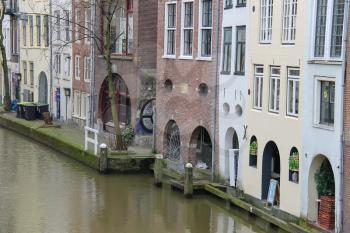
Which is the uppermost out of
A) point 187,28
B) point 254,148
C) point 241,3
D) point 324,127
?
point 241,3

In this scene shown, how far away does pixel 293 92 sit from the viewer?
68.0ft

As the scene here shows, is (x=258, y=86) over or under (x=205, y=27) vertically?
under

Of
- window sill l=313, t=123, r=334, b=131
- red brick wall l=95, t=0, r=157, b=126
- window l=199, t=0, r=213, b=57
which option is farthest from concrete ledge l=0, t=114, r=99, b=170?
window sill l=313, t=123, r=334, b=131

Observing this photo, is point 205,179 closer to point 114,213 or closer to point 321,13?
point 114,213

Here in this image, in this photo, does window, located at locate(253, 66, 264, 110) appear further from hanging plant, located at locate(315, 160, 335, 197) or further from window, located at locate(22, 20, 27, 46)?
window, located at locate(22, 20, 27, 46)

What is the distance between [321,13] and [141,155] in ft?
42.6

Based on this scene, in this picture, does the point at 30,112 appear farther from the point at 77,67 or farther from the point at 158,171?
the point at 158,171

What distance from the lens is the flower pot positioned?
18.8m

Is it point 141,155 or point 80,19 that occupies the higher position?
point 80,19

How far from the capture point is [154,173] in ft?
91.7

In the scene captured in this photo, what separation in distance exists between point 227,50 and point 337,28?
24.0 feet

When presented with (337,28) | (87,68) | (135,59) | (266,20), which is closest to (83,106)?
(87,68)

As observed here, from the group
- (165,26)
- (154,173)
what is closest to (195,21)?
(165,26)

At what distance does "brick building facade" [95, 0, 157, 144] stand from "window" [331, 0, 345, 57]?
15.7 metres
